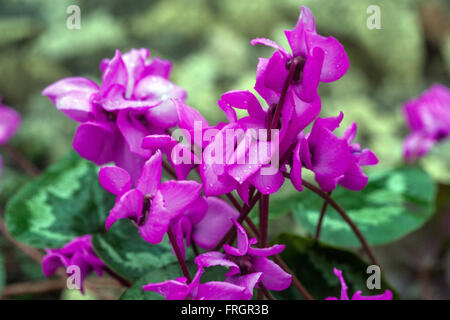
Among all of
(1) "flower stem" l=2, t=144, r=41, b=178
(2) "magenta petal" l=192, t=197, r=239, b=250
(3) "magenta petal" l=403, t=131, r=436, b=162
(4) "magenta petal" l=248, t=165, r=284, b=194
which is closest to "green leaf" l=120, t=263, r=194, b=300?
(2) "magenta petal" l=192, t=197, r=239, b=250

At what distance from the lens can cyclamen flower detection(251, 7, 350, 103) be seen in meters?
0.32

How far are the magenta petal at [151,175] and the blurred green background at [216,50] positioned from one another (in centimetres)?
131

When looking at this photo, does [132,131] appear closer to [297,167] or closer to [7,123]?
[297,167]

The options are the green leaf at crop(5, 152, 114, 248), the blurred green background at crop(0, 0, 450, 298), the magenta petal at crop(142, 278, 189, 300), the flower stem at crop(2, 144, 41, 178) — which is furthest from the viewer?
the blurred green background at crop(0, 0, 450, 298)

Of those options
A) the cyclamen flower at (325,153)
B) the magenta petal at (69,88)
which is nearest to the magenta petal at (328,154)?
the cyclamen flower at (325,153)

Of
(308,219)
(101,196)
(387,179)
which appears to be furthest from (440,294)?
(101,196)

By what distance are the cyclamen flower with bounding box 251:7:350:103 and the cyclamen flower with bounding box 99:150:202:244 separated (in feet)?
0.30

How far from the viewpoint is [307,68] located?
0.32 meters

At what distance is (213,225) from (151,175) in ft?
0.35

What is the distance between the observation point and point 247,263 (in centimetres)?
34

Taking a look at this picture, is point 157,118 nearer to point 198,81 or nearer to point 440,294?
point 440,294

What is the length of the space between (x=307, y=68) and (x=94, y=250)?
0.97 ft

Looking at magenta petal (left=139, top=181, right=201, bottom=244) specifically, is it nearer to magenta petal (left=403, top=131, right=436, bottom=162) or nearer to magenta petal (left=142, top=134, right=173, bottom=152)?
magenta petal (left=142, top=134, right=173, bottom=152)

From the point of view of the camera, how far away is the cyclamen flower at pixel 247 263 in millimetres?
325
